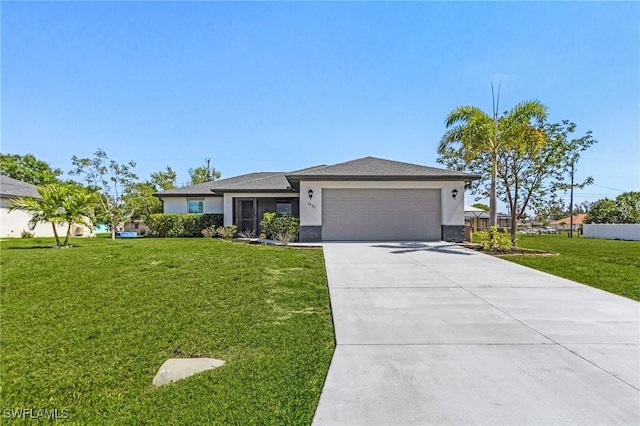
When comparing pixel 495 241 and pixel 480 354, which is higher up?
pixel 495 241

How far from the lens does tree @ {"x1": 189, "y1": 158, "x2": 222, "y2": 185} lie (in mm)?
42656

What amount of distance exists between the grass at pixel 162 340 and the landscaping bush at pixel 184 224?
11.1m

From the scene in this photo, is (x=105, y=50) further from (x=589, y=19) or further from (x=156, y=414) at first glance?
(x=589, y=19)

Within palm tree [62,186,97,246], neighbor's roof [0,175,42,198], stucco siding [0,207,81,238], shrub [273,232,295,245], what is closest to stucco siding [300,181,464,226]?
shrub [273,232,295,245]

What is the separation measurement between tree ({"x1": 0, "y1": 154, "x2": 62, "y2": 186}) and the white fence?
161 feet

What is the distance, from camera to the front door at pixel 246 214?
18750 millimetres


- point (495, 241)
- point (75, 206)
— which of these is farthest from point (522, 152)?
point (75, 206)

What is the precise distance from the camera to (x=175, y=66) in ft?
44.8

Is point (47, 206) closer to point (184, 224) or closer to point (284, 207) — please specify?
A: point (184, 224)

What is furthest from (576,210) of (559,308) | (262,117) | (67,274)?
(67,274)

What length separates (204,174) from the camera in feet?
145

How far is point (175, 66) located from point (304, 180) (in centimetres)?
692

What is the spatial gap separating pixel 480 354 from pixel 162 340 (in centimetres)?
383

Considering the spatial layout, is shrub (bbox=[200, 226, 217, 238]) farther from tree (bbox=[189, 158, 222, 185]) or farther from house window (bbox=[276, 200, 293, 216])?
tree (bbox=[189, 158, 222, 185])
